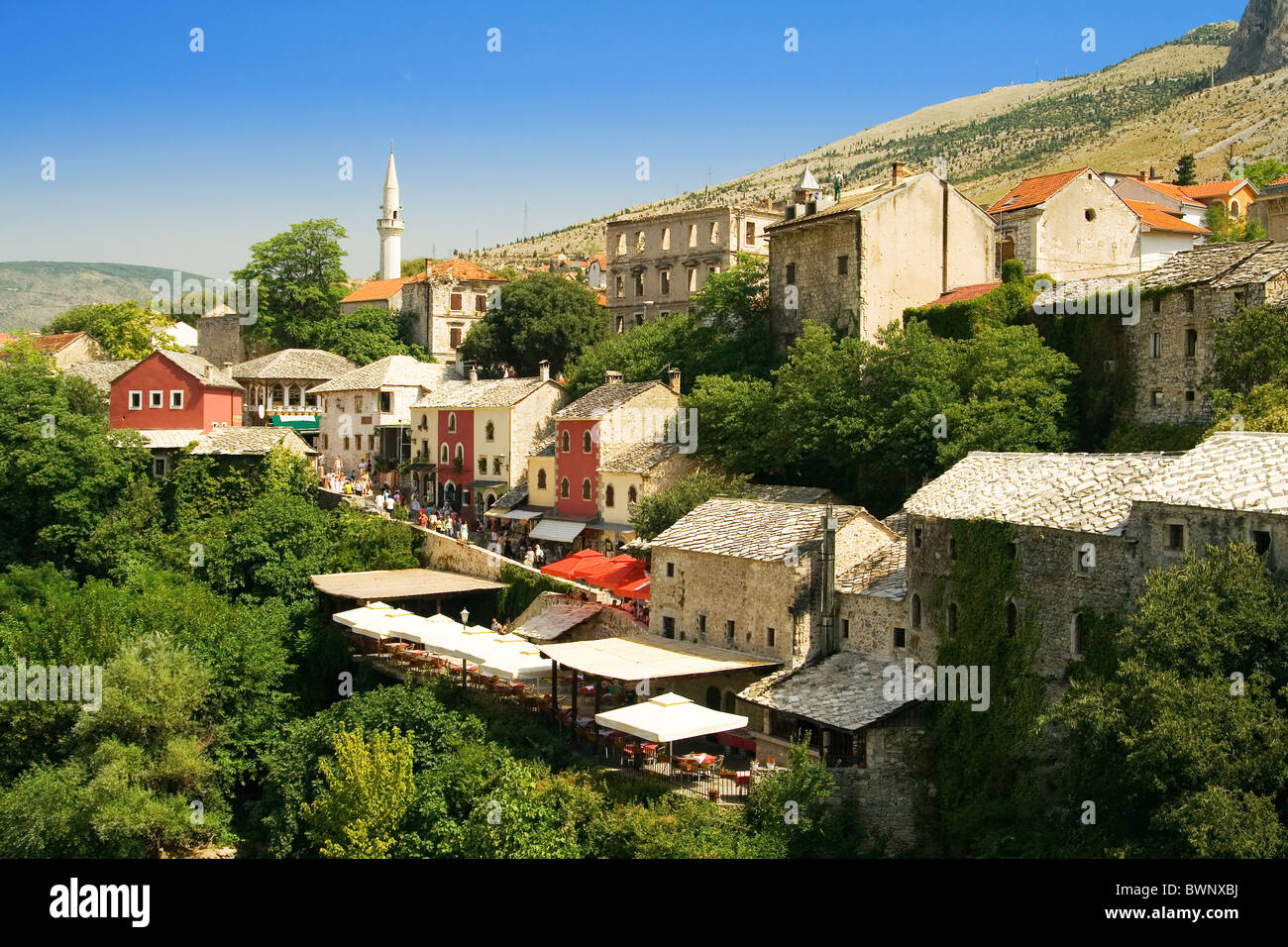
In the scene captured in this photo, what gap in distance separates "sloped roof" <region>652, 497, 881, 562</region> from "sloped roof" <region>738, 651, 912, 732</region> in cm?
305

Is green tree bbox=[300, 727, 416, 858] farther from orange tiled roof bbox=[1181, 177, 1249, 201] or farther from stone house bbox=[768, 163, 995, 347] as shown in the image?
orange tiled roof bbox=[1181, 177, 1249, 201]

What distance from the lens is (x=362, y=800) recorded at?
1217 inches

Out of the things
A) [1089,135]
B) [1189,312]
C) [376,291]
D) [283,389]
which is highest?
[1089,135]

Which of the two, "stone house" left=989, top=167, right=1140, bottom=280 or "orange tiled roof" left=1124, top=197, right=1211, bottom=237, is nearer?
"stone house" left=989, top=167, right=1140, bottom=280

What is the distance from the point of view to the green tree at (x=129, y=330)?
255ft

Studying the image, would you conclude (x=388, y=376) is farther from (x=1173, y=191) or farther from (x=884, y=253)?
(x=1173, y=191)

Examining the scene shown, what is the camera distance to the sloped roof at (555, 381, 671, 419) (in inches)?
1953

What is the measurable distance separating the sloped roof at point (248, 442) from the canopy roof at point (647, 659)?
26.0 metres

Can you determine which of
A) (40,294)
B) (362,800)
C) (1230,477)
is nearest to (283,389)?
(362,800)

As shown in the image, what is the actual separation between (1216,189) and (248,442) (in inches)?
1989

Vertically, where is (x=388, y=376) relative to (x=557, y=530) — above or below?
above

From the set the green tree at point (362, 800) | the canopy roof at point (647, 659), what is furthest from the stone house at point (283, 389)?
the green tree at point (362, 800)

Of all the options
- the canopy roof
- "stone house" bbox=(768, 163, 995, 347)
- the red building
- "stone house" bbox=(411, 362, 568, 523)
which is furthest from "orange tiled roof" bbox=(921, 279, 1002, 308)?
the red building

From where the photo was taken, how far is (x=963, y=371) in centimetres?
3978
